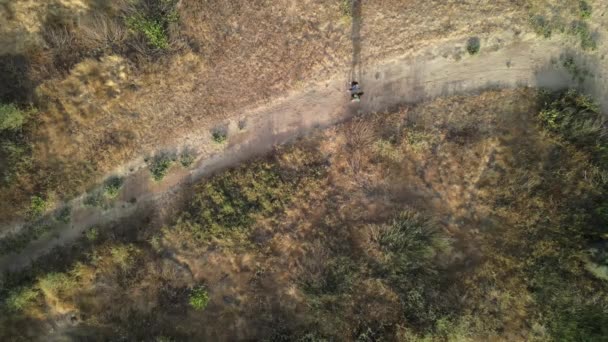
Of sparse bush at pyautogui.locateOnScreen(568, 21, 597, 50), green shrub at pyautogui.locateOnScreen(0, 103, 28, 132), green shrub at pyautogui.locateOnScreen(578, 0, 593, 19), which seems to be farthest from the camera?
sparse bush at pyautogui.locateOnScreen(568, 21, 597, 50)

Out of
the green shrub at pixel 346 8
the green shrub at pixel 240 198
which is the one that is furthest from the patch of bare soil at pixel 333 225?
the green shrub at pixel 346 8

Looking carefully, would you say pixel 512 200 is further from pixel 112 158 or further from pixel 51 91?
pixel 51 91

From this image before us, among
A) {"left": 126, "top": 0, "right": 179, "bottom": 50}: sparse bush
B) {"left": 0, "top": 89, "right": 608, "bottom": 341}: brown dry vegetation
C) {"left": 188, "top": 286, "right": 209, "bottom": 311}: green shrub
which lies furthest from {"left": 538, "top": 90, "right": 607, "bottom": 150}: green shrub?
{"left": 126, "top": 0, "right": 179, "bottom": 50}: sparse bush

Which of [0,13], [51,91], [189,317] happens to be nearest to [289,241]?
[189,317]

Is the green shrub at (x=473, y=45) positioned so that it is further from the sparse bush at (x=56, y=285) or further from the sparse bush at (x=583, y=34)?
the sparse bush at (x=56, y=285)

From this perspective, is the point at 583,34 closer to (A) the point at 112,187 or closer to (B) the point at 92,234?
(A) the point at 112,187

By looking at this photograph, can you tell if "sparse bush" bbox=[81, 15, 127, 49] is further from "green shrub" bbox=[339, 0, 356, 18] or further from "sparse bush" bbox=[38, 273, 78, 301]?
"sparse bush" bbox=[38, 273, 78, 301]

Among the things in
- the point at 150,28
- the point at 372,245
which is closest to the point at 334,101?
the point at 372,245
